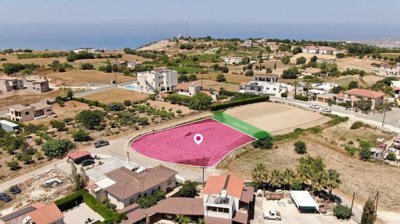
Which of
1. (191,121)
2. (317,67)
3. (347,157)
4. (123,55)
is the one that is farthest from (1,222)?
(123,55)

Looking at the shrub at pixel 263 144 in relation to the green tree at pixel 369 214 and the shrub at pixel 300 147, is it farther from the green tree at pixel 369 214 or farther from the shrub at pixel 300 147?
the green tree at pixel 369 214

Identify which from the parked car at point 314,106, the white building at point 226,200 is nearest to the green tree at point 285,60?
the parked car at point 314,106

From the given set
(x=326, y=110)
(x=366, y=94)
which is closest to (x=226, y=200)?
(x=326, y=110)

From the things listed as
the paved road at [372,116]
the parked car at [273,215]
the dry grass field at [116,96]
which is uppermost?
the dry grass field at [116,96]

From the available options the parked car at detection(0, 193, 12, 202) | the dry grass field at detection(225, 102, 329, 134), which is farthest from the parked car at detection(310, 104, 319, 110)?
the parked car at detection(0, 193, 12, 202)

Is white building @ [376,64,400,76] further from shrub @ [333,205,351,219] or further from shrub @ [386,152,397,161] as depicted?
shrub @ [333,205,351,219]

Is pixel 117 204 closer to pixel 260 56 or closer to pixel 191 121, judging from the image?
pixel 191 121
